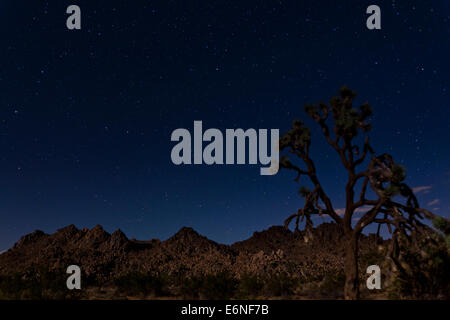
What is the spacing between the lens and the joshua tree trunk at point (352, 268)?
11.4 meters

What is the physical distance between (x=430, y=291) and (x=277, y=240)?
4411 centimetres

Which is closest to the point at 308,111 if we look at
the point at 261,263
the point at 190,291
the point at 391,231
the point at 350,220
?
the point at 350,220

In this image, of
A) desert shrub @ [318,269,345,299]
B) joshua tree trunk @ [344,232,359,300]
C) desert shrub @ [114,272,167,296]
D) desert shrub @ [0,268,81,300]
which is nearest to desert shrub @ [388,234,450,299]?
joshua tree trunk @ [344,232,359,300]

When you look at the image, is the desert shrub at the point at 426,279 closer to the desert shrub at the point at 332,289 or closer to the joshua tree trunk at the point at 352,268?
the joshua tree trunk at the point at 352,268

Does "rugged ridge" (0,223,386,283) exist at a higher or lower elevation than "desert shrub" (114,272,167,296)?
lower

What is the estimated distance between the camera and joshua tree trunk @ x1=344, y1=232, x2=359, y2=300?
11375mm

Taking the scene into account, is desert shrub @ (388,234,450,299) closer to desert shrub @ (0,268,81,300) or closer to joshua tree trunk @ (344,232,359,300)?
joshua tree trunk @ (344,232,359,300)

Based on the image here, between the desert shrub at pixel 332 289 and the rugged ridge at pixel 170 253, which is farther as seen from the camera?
the rugged ridge at pixel 170 253

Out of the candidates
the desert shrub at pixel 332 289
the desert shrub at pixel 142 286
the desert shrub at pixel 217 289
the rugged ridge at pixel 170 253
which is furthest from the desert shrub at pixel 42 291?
the rugged ridge at pixel 170 253

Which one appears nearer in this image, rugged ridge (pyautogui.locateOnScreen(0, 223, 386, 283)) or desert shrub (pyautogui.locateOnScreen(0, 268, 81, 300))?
desert shrub (pyautogui.locateOnScreen(0, 268, 81, 300))

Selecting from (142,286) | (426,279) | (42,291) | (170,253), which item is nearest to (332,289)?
(426,279)

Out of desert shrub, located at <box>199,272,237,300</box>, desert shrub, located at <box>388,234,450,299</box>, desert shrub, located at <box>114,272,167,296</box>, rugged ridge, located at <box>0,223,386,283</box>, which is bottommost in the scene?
rugged ridge, located at <box>0,223,386,283</box>
